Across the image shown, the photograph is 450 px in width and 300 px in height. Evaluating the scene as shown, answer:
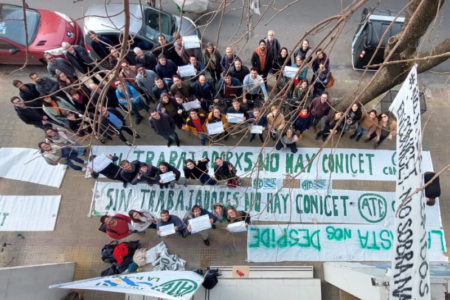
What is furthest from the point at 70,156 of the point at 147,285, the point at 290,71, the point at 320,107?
the point at 320,107

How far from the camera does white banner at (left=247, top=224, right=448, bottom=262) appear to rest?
637 cm

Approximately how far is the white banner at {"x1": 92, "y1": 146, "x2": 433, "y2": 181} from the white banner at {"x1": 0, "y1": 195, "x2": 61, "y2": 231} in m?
1.67

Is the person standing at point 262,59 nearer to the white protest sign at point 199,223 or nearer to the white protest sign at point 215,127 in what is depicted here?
the white protest sign at point 215,127

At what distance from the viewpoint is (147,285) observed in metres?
4.00

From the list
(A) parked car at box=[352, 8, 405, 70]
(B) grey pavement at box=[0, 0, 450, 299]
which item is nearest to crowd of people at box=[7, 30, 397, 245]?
(B) grey pavement at box=[0, 0, 450, 299]

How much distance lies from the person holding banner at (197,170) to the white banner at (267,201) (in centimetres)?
50

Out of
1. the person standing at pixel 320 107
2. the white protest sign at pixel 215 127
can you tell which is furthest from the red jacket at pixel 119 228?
the person standing at pixel 320 107

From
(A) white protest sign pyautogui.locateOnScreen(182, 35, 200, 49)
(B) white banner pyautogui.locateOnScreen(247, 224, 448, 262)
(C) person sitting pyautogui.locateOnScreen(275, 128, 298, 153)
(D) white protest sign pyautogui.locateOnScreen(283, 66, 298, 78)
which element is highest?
(A) white protest sign pyautogui.locateOnScreen(182, 35, 200, 49)

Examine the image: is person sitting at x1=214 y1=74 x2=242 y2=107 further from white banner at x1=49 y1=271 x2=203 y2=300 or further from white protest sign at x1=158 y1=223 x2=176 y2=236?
white banner at x1=49 y1=271 x2=203 y2=300

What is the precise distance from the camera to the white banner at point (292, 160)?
7.14 meters

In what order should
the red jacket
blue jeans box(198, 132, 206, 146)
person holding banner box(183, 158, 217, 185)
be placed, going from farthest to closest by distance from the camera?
blue jeans box(198, 132, 206, 146), person holding banner box(183, 158, 217, 185), the red jacket

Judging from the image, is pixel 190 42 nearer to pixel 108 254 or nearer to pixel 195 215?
pixel 195 215

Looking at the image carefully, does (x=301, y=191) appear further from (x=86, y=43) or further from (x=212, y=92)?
(x=86, y=43)

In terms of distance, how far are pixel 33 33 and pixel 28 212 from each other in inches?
190
